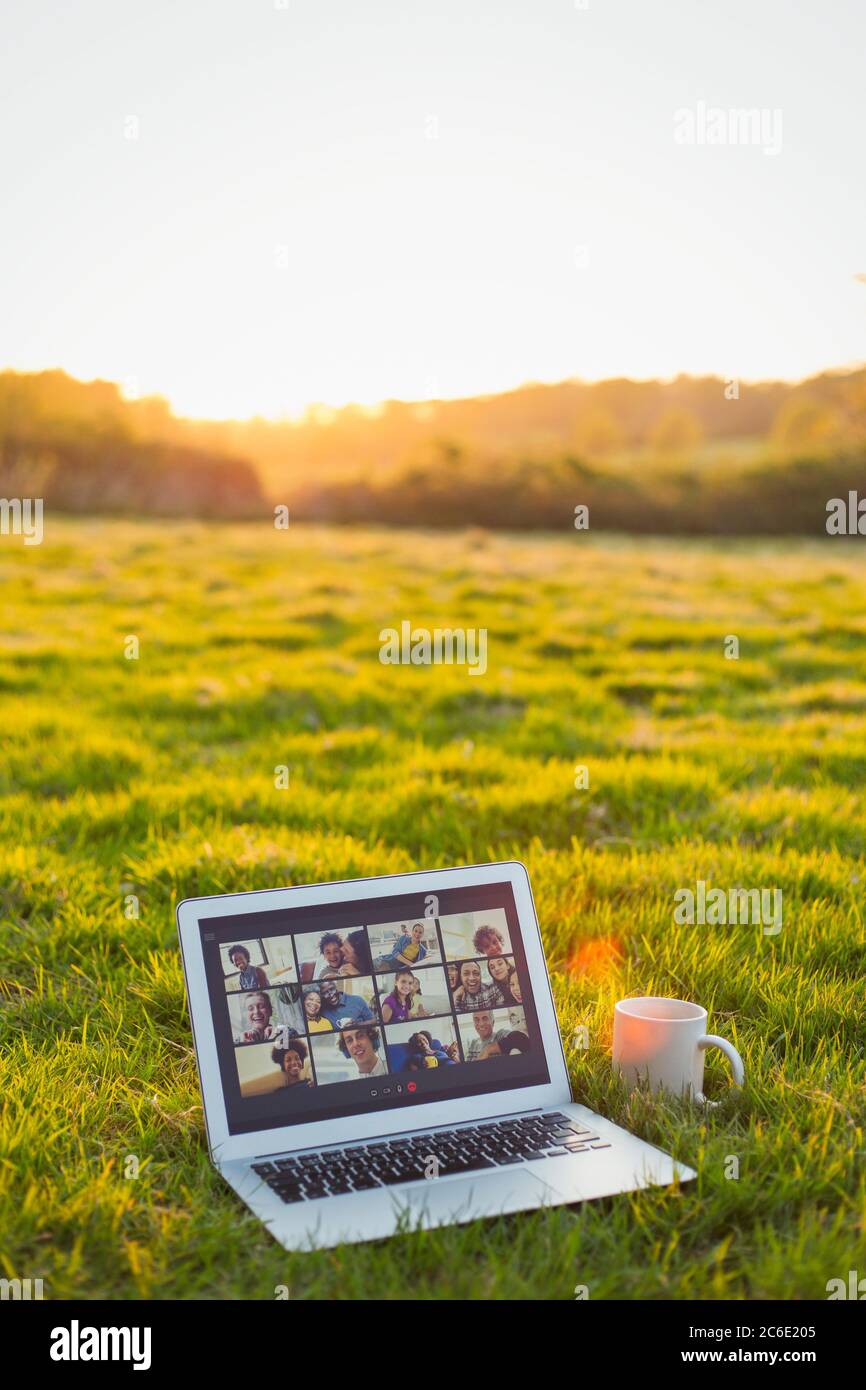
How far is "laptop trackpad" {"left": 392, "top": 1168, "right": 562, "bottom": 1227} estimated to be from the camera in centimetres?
295

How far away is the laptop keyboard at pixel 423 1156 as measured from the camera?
10.3ft

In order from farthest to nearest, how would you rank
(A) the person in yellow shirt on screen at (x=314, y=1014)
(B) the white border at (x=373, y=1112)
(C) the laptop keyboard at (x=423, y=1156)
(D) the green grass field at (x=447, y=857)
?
(A) the person in yellow shirt on screen at (x=314, y=1014) → (B) the white border at (x=373, y=1112) → (C) the laptop keyboard at (x=423, y=1156) → (D) the green grass field at (x=447, y=857)

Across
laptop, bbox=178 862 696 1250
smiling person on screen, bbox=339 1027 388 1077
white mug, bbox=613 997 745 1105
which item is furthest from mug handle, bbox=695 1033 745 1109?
smiling person on screen, bbox=339 1027 388 1077

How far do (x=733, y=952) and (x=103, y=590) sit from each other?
11.8 m

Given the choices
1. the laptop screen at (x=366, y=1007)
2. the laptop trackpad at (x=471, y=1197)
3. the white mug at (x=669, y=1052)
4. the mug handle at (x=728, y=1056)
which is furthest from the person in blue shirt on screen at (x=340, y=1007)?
the mug handle at (x=728, y=1056)

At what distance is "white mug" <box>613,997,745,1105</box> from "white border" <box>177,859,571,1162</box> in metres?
0.23

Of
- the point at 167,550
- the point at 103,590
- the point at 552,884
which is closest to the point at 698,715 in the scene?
the point at 552,884

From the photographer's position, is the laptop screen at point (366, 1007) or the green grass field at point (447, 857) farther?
the laptop screen at point (366, 1007)

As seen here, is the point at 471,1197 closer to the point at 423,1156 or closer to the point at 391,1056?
the point at 423,1156

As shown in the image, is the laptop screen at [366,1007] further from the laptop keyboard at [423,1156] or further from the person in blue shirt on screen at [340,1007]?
the laptop keyboard at [423,1156]

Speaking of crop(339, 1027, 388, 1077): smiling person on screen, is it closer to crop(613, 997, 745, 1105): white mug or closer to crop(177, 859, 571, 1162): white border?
crop(177, 859, 571, 1162): white border

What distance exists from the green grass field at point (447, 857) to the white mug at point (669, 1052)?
79 mm

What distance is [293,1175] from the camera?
317 centimetres
